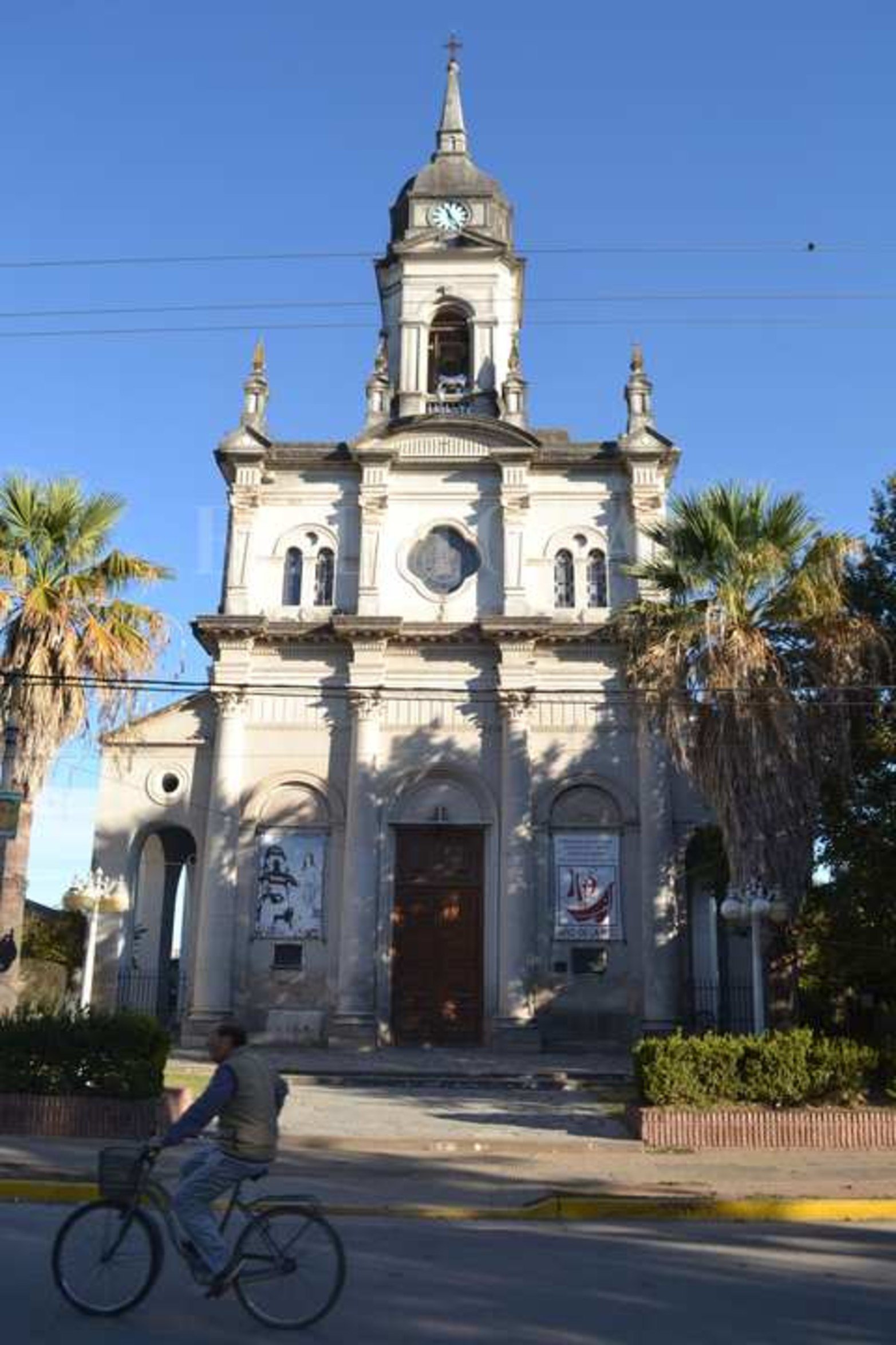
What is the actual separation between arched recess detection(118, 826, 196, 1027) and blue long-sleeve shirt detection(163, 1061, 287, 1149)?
72.1 ft

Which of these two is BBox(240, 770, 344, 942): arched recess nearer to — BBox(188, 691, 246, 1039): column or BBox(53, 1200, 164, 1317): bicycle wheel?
BBox(188, 691, 246, 1039): column

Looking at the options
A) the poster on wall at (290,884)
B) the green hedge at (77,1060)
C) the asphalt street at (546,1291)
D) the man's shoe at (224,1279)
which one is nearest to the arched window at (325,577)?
the poster on wall at (290,884)

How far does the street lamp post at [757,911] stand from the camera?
18.9m

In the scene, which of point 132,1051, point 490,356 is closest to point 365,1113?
point 132,1051

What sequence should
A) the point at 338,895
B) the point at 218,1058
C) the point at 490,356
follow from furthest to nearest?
1. the point at 490,356
2. the point at 338,895
3. the point at 218,1058

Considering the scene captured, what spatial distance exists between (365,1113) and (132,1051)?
14.5 feet

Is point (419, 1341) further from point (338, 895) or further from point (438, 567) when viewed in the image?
point (438, 567)

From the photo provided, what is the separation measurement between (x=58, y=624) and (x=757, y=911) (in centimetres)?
1202

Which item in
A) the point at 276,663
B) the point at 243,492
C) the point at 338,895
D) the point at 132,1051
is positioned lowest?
the point at 132,1051

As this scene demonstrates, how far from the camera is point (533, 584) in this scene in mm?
31062

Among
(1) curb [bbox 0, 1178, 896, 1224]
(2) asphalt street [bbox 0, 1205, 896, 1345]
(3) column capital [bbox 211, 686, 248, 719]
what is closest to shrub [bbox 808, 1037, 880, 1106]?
(1) curb [bbox 0, 1178, 896, 1224]

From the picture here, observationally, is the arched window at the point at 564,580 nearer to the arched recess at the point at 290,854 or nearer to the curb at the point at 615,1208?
the arched recess at the point at 290,854

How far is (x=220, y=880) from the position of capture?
93.7ft

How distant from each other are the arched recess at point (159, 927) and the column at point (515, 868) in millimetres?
7746
